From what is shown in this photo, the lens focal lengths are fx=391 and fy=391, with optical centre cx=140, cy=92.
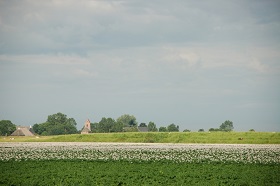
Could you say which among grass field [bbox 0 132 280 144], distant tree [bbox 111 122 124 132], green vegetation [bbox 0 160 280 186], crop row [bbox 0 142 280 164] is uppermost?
distant tree [bbox 111 122 124 132]

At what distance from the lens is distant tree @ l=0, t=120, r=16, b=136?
191m

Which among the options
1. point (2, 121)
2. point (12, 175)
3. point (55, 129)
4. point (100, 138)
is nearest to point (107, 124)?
point (55, 129)

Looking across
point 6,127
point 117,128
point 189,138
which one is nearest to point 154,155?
point 189,138

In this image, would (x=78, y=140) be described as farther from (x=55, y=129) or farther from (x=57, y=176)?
(x=55, y=129)

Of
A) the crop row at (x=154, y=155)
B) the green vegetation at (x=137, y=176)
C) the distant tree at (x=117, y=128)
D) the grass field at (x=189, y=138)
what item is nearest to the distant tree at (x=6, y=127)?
the distant tree at (x=117, y=128)

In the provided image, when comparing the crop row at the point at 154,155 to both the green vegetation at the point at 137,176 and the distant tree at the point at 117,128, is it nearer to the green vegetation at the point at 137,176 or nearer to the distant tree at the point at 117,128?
the green vegetation at the point at 137,176

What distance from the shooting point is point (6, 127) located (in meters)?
193

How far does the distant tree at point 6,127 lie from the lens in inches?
7515

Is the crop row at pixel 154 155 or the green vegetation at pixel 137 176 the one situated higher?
the crop row at pixel 154 155

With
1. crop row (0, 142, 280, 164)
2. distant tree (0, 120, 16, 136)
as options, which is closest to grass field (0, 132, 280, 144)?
crop row (0, 142, 280, 164)

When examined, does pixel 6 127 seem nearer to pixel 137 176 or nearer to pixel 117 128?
pixel 117 128

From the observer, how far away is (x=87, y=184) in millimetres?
19922

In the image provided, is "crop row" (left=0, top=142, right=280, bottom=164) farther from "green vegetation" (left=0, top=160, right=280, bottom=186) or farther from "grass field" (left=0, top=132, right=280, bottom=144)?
"grass field" (left=0, top=132, right=280, bottom=144)

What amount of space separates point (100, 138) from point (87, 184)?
65112 millimetres
